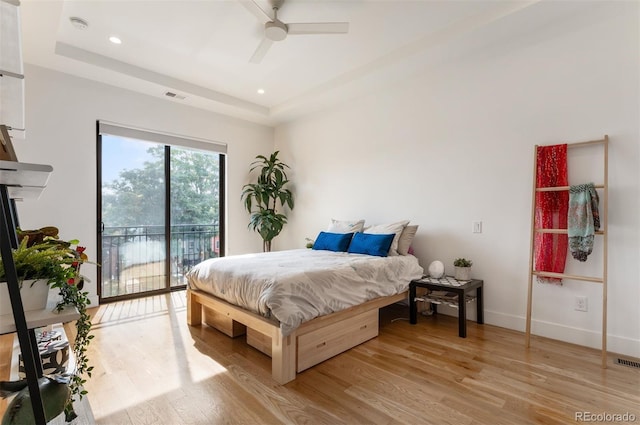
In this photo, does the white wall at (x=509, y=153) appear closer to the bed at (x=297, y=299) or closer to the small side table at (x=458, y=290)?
the small side table at (x=458, y=290)

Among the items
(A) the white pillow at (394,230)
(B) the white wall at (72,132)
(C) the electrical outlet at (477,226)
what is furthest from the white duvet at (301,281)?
(B) the white wall at (72,132)

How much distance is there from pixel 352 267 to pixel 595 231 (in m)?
1.91

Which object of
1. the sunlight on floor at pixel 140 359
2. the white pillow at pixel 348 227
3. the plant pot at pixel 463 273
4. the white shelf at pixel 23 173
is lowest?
the sunlight on floor at pixel 140 359

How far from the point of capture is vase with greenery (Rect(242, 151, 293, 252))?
4.86 meters

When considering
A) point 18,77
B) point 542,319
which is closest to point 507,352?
point 542,319

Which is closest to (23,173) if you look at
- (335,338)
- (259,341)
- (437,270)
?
(259,341)

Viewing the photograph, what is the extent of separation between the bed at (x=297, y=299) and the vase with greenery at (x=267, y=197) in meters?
1.66

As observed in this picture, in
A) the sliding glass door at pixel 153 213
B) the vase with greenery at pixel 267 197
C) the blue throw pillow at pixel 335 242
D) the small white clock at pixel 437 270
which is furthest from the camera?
the vase with greenery at pixel 267 197

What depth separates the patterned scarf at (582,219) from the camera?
7.89 feet

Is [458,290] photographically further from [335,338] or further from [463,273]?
[335,338]

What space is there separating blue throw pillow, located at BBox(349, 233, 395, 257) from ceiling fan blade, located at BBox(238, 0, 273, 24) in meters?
2.29

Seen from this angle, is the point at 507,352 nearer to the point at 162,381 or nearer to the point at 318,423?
the point at 318,423

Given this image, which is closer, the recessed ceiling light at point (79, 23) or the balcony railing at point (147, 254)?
the recessed ceiling light at point (79, 23)

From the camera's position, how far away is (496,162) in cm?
307
